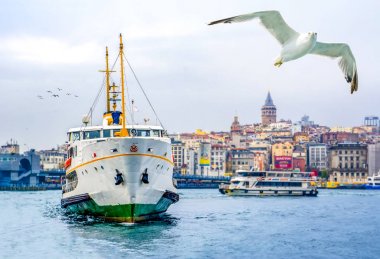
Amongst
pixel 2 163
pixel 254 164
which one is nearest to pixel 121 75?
pixel 2 163

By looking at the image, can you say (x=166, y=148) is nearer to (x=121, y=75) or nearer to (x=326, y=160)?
(x=121, y=75)

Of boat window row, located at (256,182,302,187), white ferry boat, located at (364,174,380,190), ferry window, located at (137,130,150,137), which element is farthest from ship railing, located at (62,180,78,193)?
white ferry boat, located at (364,174,380,190)

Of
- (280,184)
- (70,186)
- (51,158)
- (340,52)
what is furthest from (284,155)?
(340,52)

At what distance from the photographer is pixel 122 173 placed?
89.0 feet

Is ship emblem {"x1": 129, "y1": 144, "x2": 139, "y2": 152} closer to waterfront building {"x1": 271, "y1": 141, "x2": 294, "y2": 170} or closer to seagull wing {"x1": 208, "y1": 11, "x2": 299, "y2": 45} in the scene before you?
seagull wing {"x1": 208, "y1": 11, "x2": 299, "y2": 45}

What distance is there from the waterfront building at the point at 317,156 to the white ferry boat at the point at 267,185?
7451 centimetres

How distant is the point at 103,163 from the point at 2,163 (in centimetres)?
8545

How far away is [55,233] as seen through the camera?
88.4 ft

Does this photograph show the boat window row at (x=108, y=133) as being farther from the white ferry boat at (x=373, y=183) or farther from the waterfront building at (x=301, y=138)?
the waterfront building at (x=301, y=138)

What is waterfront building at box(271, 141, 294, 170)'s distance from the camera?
12681 cm

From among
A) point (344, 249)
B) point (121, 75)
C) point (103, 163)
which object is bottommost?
point (344, 249)

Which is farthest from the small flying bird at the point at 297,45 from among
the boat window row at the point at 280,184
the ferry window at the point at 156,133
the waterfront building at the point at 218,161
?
the waterfront building at the point at 218,161

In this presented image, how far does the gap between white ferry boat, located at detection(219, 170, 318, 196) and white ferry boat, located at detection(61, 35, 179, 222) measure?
1446 inches

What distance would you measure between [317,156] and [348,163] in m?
13.9
